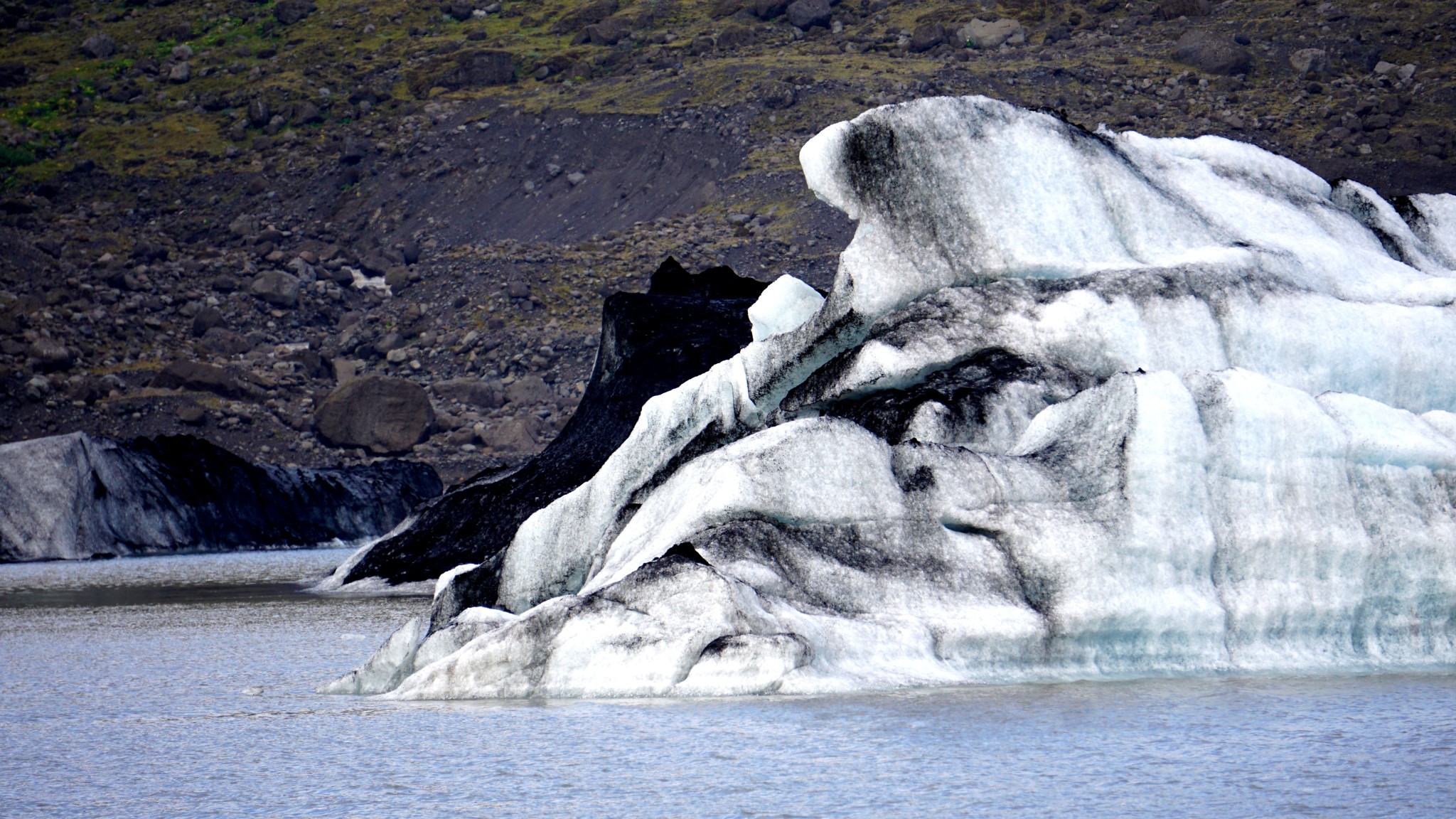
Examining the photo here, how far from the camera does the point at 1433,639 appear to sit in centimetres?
916

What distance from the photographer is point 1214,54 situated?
64.7 metres

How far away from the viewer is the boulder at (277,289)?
59750 mm

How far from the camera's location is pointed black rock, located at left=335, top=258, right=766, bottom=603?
19.4 m

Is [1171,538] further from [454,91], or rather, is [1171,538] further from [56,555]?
[454,91]

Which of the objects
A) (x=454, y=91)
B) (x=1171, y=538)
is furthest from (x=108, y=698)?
(x=454, y=91)

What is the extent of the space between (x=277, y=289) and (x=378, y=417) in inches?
525

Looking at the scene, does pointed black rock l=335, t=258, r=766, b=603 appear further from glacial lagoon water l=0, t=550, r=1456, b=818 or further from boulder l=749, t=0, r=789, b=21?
boulder l=749, t=0, r=789, b=21

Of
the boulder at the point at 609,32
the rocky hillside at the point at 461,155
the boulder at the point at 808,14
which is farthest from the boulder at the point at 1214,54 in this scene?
the boulder at the point at 609,32

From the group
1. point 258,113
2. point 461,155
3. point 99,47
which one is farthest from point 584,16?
point 99,47

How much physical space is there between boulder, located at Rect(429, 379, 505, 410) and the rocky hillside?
8cm

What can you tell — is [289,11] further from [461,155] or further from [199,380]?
[199,380]

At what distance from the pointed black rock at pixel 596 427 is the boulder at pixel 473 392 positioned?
30974 millimetres

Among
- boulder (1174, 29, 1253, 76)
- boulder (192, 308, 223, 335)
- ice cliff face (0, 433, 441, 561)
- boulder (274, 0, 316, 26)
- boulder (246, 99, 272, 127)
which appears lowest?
ice cliff face (0, 433, 441, 561)

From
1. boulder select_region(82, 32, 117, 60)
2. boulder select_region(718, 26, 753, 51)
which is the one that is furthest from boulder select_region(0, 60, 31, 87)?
boulder select_region(718, 26, 753, 51)
